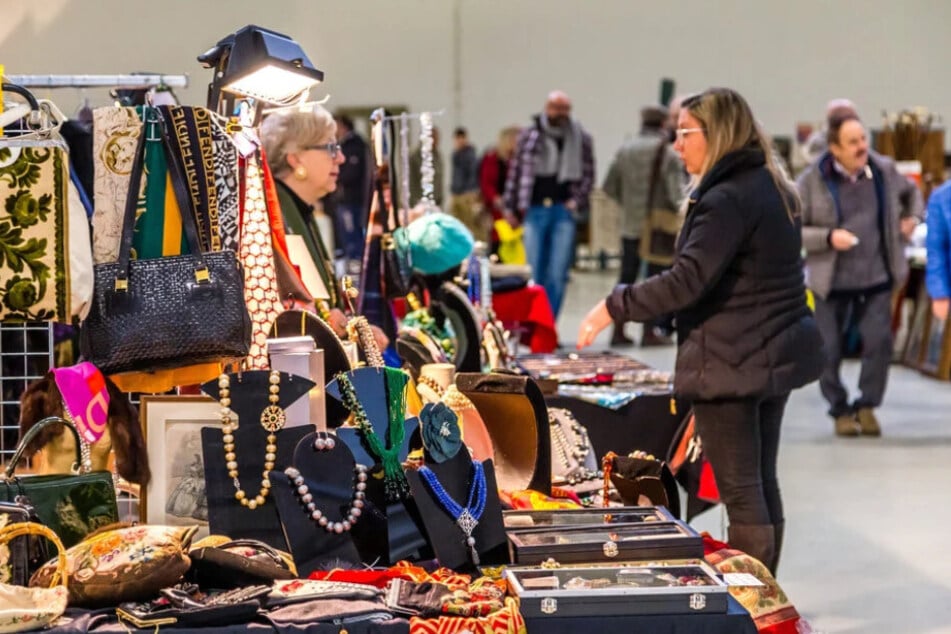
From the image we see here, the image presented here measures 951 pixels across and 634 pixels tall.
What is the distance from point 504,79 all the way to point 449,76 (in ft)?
1.95

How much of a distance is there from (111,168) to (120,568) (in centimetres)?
84

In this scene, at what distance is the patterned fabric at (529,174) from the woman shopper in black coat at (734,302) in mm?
6377

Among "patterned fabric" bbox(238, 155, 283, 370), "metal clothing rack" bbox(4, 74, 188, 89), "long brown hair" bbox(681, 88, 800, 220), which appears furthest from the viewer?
"long brown hair" bbox(681, 88, 800, 220)

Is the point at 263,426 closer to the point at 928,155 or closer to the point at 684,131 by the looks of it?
the point at 684,131

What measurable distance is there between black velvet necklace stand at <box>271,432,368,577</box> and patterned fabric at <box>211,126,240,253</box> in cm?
52

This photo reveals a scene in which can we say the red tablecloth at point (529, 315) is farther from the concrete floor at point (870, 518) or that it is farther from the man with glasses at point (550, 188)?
the man with glasses at point (550, 188)

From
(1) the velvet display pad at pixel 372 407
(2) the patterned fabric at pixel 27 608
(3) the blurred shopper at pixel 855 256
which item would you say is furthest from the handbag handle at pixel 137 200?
(3) the blurred shopper at pixel 855 256

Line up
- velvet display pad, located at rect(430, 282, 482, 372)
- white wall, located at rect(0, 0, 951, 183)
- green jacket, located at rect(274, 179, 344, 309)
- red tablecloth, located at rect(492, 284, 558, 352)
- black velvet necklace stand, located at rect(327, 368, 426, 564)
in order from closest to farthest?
black velvet necklace stand, located at rect(327, 368, 426, 564), green jacket, located at rect(274, 179, 344, 309), velvet display pad, located at rect(430, 282, 482, 372), red tablecloth, located at rect(492, 284, 558, 352), white wall, located at rect(0, 0, 951, 183)

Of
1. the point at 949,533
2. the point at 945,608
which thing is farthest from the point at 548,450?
the point at 949,533

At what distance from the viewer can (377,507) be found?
2480 millimetres

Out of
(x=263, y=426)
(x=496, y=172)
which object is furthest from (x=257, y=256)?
(x=496, y=172)

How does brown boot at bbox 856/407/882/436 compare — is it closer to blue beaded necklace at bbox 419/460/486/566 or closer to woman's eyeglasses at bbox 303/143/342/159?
woman's eyeglasses at bbox 303/143/342/159

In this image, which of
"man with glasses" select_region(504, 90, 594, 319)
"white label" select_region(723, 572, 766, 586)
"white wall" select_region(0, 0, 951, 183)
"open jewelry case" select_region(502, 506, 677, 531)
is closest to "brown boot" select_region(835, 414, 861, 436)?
"man with glasses" select_region(504, 90, 594, 319)

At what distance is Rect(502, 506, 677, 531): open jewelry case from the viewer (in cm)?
257
